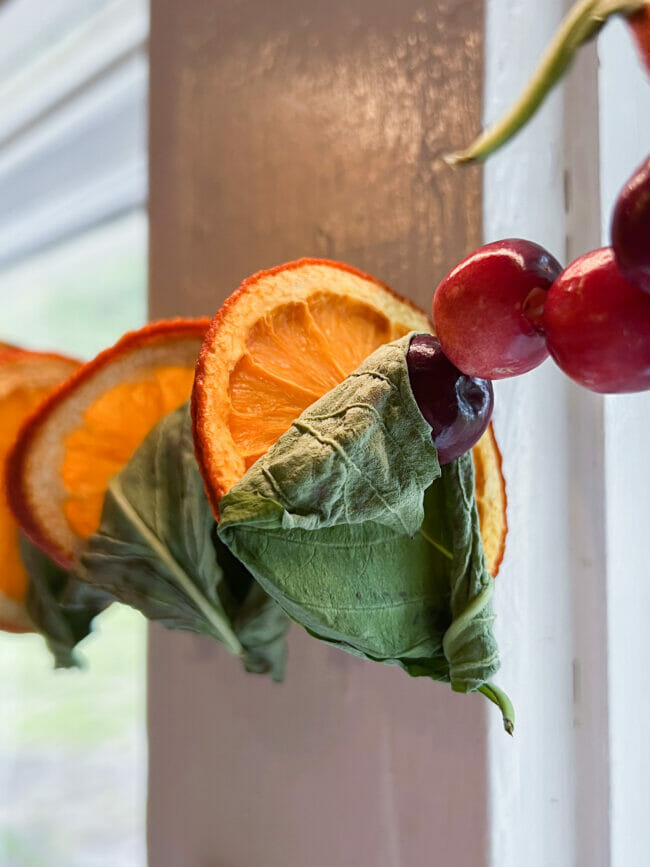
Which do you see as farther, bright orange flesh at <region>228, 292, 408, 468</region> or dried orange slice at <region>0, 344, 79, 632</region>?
dried orange slice at <region>0, 344, 79, 632</region>

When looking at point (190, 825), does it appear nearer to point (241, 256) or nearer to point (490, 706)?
point (490, 706)

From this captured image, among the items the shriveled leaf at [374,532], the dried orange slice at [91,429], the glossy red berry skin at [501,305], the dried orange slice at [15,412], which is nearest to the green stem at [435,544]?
the shriveled leaf at [374,532]

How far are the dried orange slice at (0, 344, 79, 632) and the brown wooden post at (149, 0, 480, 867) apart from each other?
5.8 inches

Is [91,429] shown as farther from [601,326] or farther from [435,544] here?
[601,326]

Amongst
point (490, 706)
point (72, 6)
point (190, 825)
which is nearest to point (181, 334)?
point (490, 706)

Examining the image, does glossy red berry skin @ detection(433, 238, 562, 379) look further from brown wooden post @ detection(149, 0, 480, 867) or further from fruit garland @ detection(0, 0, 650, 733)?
brown wooden post @ detection(149, 0, 480, 867)

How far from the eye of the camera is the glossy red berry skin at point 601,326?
23 cm

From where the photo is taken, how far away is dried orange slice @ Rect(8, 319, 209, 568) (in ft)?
1.64

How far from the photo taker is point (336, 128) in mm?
611

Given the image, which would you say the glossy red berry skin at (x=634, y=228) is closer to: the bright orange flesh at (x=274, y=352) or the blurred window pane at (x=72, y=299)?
the bright orange flesh at (x=274, y=352)

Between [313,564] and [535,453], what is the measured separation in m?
0.25

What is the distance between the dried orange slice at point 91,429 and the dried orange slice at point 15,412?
87 mm

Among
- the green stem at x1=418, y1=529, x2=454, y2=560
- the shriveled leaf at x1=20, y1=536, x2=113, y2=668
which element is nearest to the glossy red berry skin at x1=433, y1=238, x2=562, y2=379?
the green stem at x1=418, y1=529, x2=454, y2=560

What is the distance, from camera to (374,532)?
0.35m
